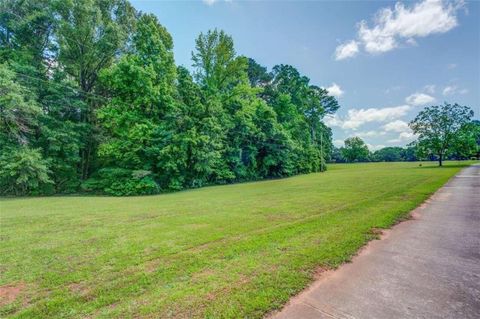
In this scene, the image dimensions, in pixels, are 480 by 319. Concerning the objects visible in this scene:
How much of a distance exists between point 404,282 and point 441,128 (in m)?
48.0

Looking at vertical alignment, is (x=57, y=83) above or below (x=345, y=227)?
above

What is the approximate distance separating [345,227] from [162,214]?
5760 mm

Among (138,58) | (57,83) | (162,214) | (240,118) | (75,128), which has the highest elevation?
(138,58)

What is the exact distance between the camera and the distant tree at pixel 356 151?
79.1 metres

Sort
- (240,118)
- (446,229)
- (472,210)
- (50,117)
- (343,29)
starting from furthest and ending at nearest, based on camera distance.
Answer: (240,118) → (50,117) → (343,29) → (472,210) → (446,229)

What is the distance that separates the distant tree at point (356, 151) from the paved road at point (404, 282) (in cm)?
8222

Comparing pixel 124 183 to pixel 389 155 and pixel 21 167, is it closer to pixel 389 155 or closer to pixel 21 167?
pixel 21 167

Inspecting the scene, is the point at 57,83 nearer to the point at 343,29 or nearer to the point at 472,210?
the point at 343,29

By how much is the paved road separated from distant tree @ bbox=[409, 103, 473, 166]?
141 feet

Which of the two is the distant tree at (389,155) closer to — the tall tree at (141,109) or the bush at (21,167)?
the tall tree at (141,109)

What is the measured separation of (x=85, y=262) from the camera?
12.9 feet

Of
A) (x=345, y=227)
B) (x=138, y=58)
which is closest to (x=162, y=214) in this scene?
(x=345, y=227)

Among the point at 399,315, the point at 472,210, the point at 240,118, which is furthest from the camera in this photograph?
the point at 240,118

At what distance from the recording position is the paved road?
246 centimetres
